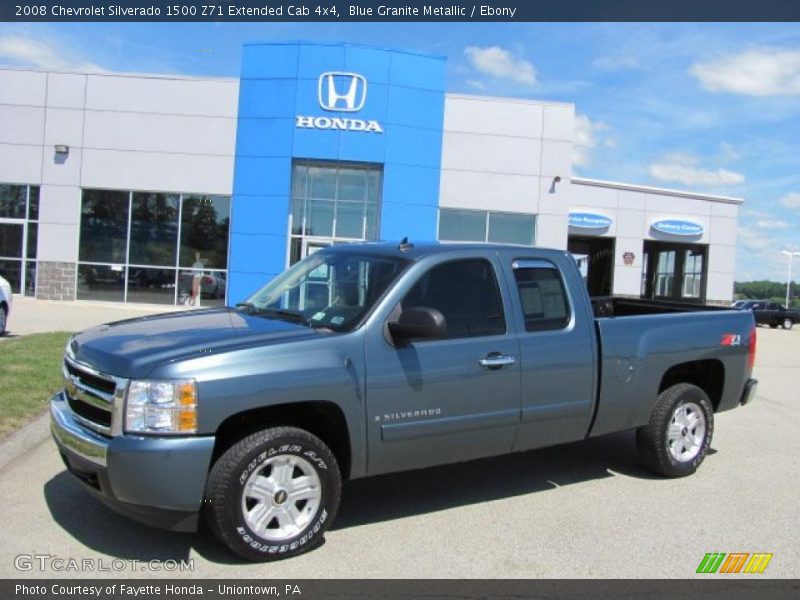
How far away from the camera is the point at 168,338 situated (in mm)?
4242

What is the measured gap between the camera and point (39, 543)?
4199 millimetres

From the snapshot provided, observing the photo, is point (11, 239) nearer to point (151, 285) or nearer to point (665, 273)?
point (151, 285)

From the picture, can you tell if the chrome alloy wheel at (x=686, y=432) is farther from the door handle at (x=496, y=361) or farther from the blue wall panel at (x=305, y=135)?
the blue wall panel at (x=305, y=135)

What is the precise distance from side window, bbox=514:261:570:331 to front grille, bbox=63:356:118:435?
9.08 feet

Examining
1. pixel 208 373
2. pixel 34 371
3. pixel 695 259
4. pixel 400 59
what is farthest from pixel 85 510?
pixel 695 259

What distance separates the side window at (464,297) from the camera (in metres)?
4.80

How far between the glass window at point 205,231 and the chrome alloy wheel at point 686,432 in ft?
57.7

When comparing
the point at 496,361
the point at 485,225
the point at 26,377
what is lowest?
the point at 26,377

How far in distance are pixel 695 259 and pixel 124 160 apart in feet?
109

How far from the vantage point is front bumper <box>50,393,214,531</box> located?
376 centimetres

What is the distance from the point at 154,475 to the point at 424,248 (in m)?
2.33

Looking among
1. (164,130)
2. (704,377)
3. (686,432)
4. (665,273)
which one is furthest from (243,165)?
(665,273)
